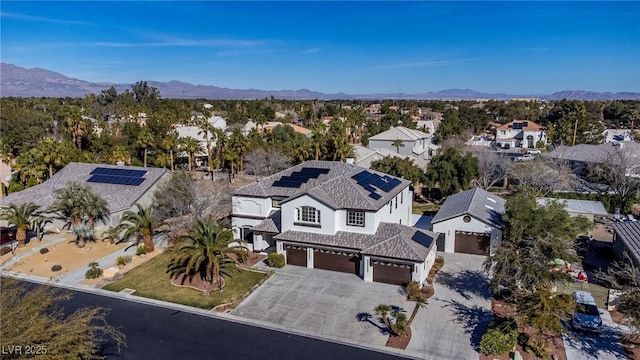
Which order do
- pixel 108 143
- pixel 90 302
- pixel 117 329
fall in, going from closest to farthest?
pixel 117 329
pixel 90 302
pixel 108 143

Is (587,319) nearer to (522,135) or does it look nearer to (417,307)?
(417,307)

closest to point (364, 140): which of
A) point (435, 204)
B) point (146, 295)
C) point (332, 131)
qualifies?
point (332, 131)

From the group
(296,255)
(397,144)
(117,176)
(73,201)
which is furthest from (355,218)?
(397,144)

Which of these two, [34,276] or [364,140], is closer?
[34,276]

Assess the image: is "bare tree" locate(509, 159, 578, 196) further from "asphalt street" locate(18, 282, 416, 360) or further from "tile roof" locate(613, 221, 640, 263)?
"asphalt street" locate(18, 282, 416, 360)

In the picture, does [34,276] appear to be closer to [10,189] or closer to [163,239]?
[163,239]

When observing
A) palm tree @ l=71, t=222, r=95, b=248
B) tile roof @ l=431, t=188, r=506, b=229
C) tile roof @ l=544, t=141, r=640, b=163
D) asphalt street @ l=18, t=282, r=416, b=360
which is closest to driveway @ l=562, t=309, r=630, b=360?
asphalt street @ l=18, t=282, r=416, b=360
